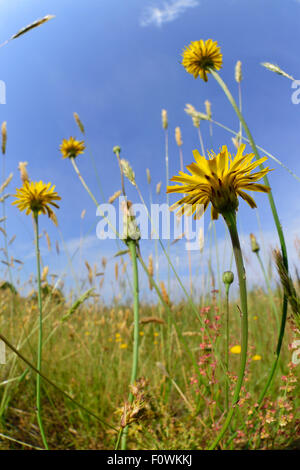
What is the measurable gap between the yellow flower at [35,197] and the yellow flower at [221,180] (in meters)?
0.77

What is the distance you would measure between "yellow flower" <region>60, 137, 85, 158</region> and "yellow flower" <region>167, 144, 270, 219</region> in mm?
1317

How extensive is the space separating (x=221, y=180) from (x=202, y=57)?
3.15 feet

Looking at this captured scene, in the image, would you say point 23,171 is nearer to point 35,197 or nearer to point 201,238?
point 35,197

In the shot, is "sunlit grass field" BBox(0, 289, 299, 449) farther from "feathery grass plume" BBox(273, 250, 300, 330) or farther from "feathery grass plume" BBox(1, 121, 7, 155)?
"feathery grass plume" BBox(1, 121, 7, 155)

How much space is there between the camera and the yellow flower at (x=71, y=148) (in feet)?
6.16

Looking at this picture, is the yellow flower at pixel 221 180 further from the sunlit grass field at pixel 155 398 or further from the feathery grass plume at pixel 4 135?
the feathery grass plume at pixel 4 135

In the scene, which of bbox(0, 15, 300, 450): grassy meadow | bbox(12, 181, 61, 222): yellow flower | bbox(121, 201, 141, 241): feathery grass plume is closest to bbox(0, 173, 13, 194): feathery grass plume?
bbox(0, 15, 300, 450): grassy meadow

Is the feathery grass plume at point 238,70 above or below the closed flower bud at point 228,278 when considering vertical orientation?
above

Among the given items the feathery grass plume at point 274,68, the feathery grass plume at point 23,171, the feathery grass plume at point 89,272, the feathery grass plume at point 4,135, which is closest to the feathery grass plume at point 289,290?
the feathery grass plume at point 274,68
